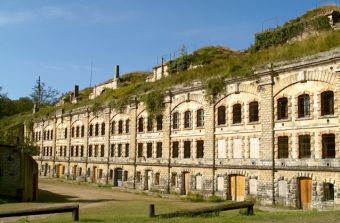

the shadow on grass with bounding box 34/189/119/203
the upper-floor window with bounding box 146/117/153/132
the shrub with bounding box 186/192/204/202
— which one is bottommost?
the shadow on grass with bounding box 34/189/119/203

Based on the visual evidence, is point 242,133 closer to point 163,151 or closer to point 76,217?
point 163,151

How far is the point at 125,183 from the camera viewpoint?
4134 cm

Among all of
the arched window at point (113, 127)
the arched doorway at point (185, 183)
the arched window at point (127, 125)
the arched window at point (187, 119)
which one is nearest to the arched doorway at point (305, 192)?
the arched doorway at point (185, 183)

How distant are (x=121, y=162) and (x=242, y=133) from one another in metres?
16.1

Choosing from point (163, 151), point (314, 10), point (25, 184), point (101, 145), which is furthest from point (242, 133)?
point (101, 145)

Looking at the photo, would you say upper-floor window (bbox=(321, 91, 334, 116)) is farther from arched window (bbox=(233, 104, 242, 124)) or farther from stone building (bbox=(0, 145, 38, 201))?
stone building (bbox=(0, 145, 38, 201))

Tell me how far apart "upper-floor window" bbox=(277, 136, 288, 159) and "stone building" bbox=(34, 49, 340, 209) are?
0.06 m

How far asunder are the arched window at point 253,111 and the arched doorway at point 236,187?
3891 mm

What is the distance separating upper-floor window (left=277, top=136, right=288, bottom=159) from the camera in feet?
88.6

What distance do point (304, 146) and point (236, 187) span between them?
5.95 m

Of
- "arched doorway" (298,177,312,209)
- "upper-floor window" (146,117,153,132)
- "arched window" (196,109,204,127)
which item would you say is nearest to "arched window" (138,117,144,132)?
"upper-floor window" (146,117,153,132)

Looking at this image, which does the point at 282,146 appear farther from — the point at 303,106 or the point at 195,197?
the point at 195,197

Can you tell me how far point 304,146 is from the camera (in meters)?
26.0

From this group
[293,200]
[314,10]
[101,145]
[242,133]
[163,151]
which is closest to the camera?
[293,200]
